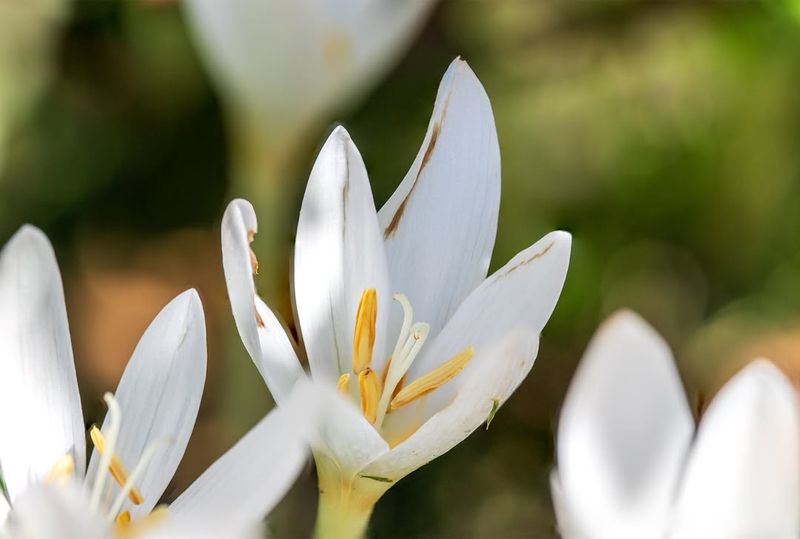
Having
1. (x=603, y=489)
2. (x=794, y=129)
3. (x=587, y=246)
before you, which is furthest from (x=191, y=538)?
(x=794, y=129)

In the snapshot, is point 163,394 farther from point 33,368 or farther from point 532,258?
point 532,258

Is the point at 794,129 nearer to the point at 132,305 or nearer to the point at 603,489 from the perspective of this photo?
the point at 132,305

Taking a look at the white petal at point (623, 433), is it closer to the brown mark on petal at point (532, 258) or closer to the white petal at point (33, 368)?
the brown mark on petal at point (532, 258)

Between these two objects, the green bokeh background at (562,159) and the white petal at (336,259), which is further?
the green bokeh background at (562,159)

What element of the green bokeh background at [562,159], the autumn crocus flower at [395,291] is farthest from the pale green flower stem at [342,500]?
the green bokeh background at [562,159]

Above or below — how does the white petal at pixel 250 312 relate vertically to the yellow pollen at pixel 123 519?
above

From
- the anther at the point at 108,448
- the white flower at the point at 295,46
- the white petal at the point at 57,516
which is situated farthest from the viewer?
the white flower at the point at 295,46
